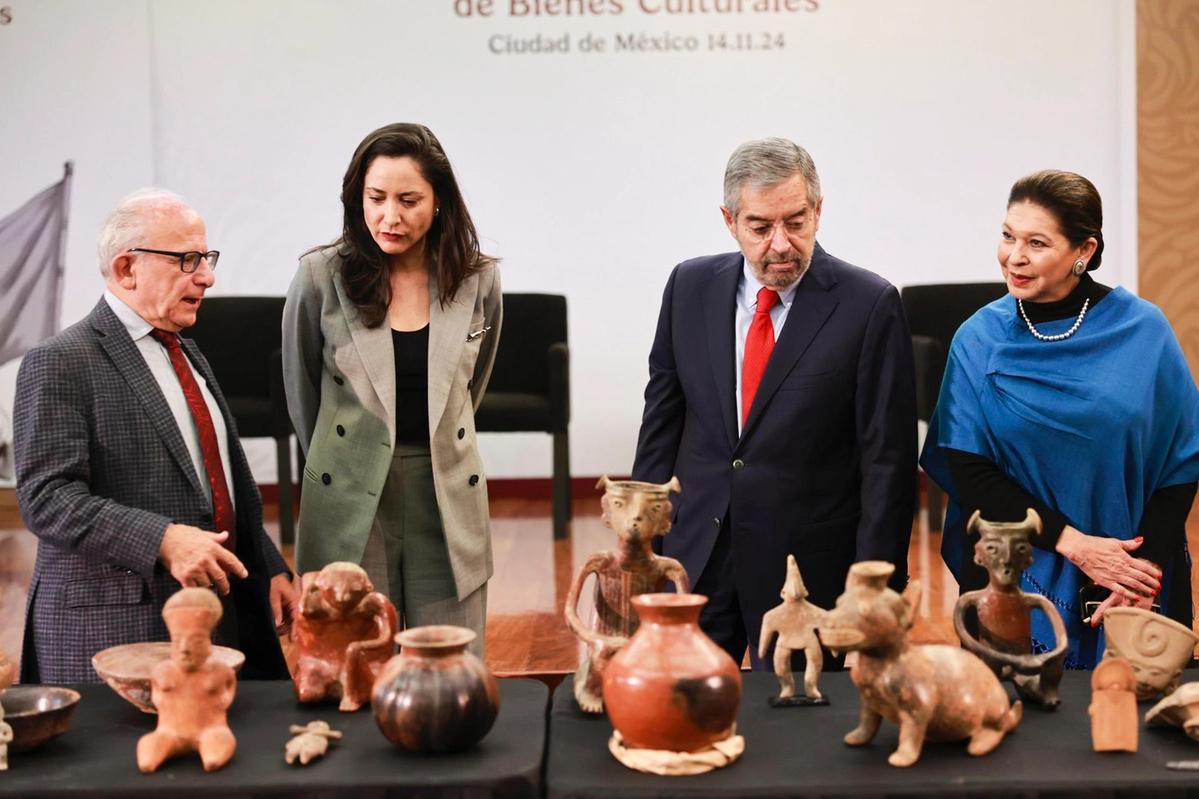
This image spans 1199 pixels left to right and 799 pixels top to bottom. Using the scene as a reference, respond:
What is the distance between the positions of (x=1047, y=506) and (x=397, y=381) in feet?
4.01

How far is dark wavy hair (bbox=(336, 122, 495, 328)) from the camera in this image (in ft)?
8.18

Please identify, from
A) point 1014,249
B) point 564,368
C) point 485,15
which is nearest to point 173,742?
point 1014,249

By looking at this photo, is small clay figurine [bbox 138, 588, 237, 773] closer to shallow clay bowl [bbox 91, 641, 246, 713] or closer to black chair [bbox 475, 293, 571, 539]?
shallow clay bowl [bbox 91, 641, 246, 713]

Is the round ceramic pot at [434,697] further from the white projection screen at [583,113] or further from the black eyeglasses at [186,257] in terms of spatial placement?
the white projection screen at [583,113]

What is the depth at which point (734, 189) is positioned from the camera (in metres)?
2.32

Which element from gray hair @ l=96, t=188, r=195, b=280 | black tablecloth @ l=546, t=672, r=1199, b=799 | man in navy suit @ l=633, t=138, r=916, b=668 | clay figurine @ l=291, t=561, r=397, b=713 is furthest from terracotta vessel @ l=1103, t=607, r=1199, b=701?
gray hair @ l=96, t=188, r=195, b=280

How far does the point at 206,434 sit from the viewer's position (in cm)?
234

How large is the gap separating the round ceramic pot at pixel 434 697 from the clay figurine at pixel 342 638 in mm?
185

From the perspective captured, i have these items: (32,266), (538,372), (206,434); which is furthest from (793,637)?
(32,266)

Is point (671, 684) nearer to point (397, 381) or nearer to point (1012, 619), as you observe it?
point (1012, 619)

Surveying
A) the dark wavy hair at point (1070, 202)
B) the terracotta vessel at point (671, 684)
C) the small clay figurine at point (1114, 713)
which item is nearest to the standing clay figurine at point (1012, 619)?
the small clay figurine at point (1114, 713)

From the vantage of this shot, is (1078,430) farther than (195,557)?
Yes

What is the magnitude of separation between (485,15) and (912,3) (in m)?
2.19

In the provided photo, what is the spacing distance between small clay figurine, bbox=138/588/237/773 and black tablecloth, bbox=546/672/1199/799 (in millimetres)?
414
